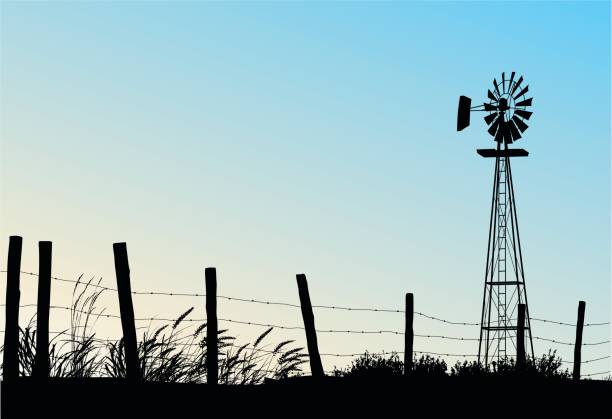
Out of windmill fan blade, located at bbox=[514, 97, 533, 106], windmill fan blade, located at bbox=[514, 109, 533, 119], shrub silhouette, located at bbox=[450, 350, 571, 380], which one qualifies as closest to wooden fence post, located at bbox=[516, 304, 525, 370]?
shrub silhouette, located at bbox=[450, 350, 571, 380]

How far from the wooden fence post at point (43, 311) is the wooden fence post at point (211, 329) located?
196 cm

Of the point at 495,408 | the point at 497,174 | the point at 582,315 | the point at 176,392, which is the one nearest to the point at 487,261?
the point at 497,174

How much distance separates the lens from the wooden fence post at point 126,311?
443 inches

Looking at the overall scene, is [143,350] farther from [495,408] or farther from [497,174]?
[497,174]

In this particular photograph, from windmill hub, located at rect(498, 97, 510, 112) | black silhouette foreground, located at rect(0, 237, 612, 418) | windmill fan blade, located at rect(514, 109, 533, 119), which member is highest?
windmill hub, located at rect(498, 97, 510, 112)

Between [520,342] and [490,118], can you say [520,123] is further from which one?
[520,342]

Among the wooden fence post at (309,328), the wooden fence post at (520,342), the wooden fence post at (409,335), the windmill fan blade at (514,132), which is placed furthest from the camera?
the windmill fan blade at (514,132)

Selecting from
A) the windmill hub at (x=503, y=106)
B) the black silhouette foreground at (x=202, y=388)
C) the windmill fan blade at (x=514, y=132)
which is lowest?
the black silhouette foreground at (x=202, y=388)

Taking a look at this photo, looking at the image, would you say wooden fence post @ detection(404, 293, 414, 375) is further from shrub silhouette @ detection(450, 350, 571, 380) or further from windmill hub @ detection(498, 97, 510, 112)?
windmill hub @ detection(498, 97, 510, 112)

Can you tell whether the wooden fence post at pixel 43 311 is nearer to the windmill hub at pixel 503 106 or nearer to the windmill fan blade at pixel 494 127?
the windmill fan blade at pixel 494 127

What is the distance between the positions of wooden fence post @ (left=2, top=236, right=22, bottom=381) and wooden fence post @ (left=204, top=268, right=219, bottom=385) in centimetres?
222

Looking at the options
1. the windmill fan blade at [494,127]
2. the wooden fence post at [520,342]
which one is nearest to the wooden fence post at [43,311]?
the wooden fence post at [520,342]

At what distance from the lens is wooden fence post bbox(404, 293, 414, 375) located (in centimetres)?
1609

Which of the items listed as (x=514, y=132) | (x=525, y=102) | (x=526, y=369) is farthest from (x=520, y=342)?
(x=525, y=102)
